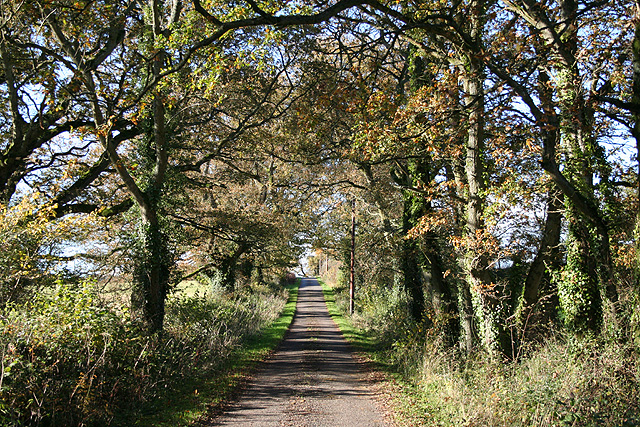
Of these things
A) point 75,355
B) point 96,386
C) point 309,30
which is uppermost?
point 309,30

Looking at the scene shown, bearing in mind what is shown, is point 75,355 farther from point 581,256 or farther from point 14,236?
point 581,256

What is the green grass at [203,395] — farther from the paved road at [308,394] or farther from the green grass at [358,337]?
the green grass at [358,337]

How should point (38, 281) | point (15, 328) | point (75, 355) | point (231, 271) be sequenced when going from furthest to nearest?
1. point (231, 271)
2. point (38, 281)
3. point (75, 355)
4. point (15, 328)

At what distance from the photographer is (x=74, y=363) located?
6.38 meters

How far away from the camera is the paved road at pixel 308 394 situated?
7645 millimetres

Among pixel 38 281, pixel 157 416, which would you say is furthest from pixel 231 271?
pixel 157 416

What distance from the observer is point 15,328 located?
235 inches

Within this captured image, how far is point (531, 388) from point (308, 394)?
4667 millimetres

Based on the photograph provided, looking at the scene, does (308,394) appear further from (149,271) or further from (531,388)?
(149,271)

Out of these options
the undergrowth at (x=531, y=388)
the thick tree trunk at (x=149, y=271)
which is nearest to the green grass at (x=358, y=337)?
the undergrowth at (x=531, y=388)

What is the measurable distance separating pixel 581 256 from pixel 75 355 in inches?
362

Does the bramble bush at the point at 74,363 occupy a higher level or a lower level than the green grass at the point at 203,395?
higher

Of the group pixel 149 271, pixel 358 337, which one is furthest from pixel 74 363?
pixel 358 337

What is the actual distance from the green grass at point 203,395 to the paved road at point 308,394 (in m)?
0.35
